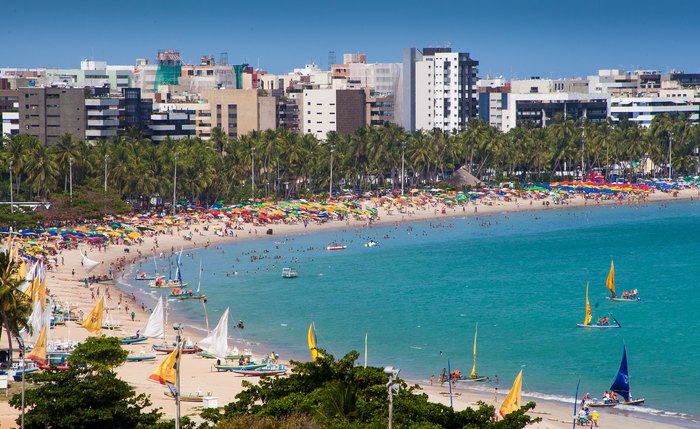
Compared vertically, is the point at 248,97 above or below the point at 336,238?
above

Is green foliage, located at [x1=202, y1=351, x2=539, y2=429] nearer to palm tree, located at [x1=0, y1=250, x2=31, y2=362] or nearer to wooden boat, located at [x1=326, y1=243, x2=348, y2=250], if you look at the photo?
palm tree, located at [x1=0, y1=250, x2=31, y2=362]

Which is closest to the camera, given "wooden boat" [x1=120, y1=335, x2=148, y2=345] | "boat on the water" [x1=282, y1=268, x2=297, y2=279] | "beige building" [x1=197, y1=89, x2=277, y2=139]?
"wooden boat" [x1=120, y1=335, x2=148, y2=345]

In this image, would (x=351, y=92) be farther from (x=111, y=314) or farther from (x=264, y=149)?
(x=111, y=314)

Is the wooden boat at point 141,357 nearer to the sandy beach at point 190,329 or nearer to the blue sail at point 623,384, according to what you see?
the sandy beach at point 190,329

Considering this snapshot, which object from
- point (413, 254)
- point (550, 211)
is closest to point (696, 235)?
point (550, 211)

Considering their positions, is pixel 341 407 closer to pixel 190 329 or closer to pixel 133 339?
pixel 133 339

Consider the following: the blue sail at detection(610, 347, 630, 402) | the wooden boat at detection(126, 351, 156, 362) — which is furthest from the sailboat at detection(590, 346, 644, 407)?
the wooden boat at detection(126, 351, 156, 362)

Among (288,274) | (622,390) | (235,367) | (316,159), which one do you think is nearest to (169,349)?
(235,367)
